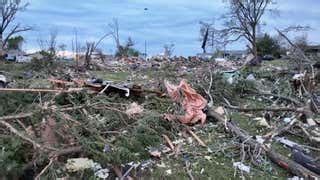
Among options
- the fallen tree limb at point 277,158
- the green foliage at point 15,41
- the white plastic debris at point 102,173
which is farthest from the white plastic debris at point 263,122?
the green foliage at point 15,41

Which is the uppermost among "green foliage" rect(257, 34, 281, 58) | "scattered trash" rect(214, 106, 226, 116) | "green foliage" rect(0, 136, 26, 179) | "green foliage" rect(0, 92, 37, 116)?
"green foliage" rect(0, 92, 37, 116)

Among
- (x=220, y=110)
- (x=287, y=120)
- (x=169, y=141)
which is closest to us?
(x=169, y=141)

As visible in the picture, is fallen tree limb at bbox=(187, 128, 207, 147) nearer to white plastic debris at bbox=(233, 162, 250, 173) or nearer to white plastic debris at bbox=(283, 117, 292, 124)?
white plastic debris at bbox=(233, 162, 250, 173)

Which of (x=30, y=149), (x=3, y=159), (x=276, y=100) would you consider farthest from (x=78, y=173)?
(x=276, y=100)

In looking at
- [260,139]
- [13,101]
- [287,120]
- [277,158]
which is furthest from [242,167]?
[13,101]

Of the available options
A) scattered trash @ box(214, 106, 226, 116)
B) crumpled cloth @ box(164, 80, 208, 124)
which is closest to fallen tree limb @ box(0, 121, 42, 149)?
crumpled cloth @ box(164, 80, 208, 124)

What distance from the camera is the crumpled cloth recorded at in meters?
5.44

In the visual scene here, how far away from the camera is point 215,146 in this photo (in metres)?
4.82

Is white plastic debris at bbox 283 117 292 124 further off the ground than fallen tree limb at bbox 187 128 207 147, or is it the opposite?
white plastic debris at bbox 283 117 292 124

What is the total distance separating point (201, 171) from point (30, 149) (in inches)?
61.0

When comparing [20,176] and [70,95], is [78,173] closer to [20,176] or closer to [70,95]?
[20,176]

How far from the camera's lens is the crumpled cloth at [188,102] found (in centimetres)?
544

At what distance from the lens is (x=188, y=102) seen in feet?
18.7

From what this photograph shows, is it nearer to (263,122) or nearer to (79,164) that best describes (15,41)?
(263,122)
